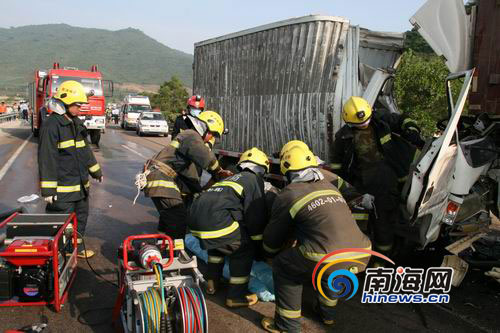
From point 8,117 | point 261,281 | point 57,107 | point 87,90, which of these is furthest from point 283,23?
point 8,117

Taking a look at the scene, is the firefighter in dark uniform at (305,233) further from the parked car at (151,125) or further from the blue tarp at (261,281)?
the parked car at (151,125)

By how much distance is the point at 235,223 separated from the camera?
413 cm

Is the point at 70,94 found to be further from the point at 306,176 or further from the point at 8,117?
the point at 8,117

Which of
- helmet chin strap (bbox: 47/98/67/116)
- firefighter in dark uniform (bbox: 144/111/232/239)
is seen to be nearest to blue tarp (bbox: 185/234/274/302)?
firefighter in dark uniform (bbox: 144/111/232/239)

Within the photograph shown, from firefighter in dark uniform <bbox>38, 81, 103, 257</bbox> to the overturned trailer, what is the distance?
10.6 ft

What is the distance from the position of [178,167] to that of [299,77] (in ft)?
8.78

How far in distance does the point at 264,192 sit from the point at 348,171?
1425mm

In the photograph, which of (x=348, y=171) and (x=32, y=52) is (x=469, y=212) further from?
(x=32, y=52)

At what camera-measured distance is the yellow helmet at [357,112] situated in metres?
4.84

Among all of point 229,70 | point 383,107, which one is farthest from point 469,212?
point 229,70

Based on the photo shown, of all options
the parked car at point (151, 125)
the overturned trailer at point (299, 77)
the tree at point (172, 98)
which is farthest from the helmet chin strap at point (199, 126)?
the tree at point (172, 98)

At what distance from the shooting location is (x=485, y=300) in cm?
434

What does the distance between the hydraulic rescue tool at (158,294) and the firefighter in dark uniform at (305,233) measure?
720 millimetres

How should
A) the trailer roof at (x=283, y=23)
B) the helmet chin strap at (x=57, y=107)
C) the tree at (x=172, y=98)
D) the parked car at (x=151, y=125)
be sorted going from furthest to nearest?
the tree at (x=172, y=98)
the parked car at (x=151, y=125)
the trailer roof at (x=283, y=23)
the helmet chin strap at (x=57, y=107)
